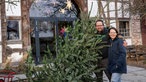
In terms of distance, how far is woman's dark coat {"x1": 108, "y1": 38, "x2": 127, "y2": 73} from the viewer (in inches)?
252

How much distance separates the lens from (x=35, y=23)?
14578mm

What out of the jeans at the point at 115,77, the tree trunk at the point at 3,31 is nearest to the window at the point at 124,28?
the tree trunk at the point at 3,31

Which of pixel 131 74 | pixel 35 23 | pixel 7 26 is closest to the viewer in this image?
pixel 131 74

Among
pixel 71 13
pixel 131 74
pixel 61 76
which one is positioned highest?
pixel 71 13

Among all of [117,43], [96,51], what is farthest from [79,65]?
[117,43]

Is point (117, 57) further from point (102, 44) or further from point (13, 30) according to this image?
point (13, 30)

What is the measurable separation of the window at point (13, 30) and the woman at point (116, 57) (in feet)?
25.6

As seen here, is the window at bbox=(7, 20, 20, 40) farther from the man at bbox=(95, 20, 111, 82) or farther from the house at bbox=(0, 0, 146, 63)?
the man at bbox=(95, 20, 111, 82)

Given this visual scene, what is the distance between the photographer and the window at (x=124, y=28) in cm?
1802

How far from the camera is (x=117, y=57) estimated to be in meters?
6.50

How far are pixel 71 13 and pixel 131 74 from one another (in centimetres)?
611

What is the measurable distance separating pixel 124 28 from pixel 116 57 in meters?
11.9

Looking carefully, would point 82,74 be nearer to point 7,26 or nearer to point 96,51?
point 96,51

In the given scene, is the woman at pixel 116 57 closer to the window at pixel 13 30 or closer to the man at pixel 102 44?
the man at pixel 102 44
